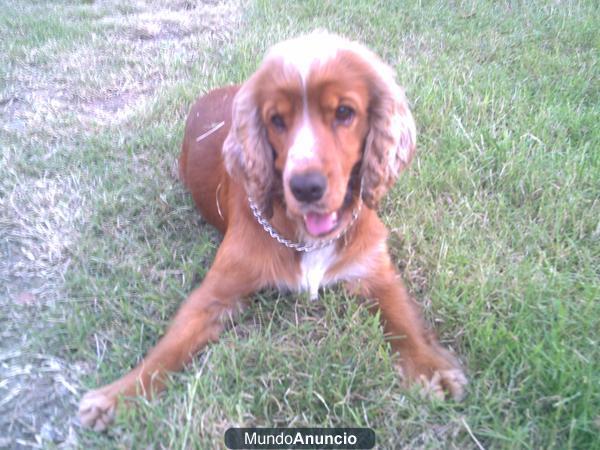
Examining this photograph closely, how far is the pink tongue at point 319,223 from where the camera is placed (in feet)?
7.63

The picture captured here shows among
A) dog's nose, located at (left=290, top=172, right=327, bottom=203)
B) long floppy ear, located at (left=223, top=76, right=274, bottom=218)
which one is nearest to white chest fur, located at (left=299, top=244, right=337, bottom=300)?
long floppy ear, located at (left=223, top=76, right=274, bottom=218)

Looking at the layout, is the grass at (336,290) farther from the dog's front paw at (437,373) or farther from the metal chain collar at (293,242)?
the metal chain collar at (293,242)

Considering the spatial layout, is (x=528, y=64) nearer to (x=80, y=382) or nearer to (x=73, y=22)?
(x=80, y=382)

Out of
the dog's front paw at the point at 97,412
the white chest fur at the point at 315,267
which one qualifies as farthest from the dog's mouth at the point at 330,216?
the dog's front paw at the point at 97,412

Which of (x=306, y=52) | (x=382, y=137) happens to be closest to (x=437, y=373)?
(x=382, y=137)

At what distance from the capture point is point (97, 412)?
2.02 m

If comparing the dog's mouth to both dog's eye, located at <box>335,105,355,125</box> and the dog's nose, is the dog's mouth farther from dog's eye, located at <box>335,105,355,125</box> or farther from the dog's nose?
dog's eye, located at <box>335,105,355,125</box>

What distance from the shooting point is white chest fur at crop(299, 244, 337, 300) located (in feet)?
8.28

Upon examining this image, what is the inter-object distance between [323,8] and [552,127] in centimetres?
314

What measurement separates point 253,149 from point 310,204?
414 mm

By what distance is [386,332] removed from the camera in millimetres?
2445

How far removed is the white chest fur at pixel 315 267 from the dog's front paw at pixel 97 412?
92 cm

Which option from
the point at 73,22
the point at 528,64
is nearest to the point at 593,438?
the point at 528,64

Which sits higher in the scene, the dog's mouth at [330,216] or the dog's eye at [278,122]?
the dog's eye at [278,122]
